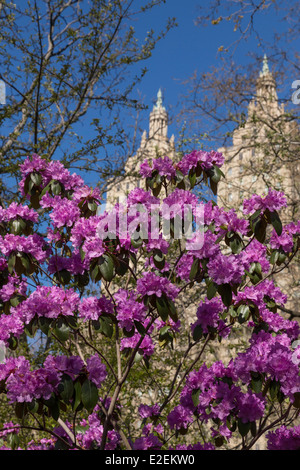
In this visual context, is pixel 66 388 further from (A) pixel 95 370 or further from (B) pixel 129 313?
(B) pixel 129 313

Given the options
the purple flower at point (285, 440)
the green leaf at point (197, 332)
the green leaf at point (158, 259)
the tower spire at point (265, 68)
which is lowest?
the purple flower at point (285, 440)

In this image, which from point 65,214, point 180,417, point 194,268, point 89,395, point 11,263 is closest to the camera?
point 89,395

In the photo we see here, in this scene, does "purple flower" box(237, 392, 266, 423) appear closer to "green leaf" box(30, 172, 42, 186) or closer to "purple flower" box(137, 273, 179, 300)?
"purple flower" box(137, 273, 179, 300)

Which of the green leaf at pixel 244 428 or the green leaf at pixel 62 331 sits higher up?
the green leaf at pixel 62 331

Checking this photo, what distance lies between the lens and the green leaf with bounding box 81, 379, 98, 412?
204 cm

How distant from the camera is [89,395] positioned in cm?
206

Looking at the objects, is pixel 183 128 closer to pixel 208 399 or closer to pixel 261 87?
pixel 261 87

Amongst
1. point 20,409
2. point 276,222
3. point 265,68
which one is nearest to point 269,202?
point 276,222

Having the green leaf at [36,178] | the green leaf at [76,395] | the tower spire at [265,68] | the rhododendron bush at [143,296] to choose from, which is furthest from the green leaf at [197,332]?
the tower spire at [265,68]

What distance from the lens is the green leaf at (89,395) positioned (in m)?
2.04

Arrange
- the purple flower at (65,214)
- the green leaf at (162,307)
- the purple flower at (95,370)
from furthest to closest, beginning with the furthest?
the purple flower at (65,214), the green leaf at (162,307), the purple flower at (95,370)

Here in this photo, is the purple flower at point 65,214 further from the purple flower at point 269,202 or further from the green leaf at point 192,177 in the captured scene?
the purple flower at point 269,202

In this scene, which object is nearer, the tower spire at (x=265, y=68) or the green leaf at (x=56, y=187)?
the green leaf at (x=56, y=187)
